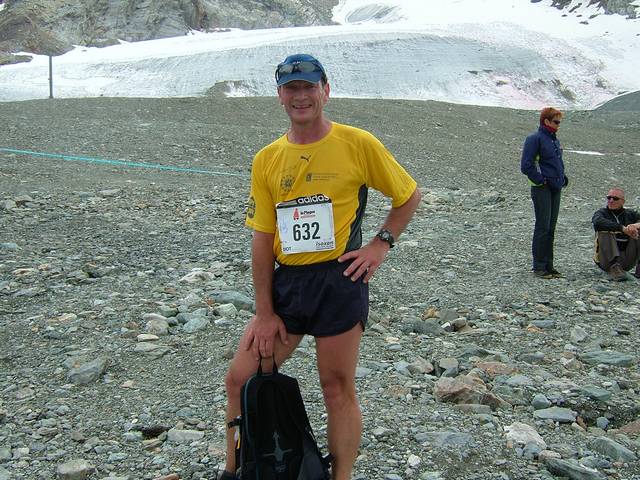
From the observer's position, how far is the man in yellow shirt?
2637 millimetres

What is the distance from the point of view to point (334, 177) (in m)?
2.64

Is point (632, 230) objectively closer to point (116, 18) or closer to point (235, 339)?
point (235, 339)

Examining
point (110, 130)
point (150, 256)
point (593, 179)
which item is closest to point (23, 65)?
point (110, 130)

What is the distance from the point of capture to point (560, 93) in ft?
122

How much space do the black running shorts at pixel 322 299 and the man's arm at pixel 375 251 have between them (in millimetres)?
33

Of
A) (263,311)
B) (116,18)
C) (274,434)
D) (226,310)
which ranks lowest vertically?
(226,310)

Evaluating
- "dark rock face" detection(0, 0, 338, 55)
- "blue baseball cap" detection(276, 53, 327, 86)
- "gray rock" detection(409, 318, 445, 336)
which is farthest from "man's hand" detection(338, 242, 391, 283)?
"dark rock face" detection(0, 0, 338, 55)

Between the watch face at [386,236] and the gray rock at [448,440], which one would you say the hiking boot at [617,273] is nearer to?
the gray rock at [448,440]

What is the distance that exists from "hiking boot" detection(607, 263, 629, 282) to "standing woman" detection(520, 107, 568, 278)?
49cm

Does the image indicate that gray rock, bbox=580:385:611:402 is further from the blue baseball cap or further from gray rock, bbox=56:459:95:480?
gray rock, bbox=56:459:95:480

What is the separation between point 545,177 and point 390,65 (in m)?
32.4

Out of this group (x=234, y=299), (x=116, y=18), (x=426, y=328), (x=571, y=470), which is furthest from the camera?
(x=116, y=18)

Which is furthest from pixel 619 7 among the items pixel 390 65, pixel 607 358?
pixel 607 358

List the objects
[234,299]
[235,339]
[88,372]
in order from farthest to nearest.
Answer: [234,299], [235,339], [88,372]
